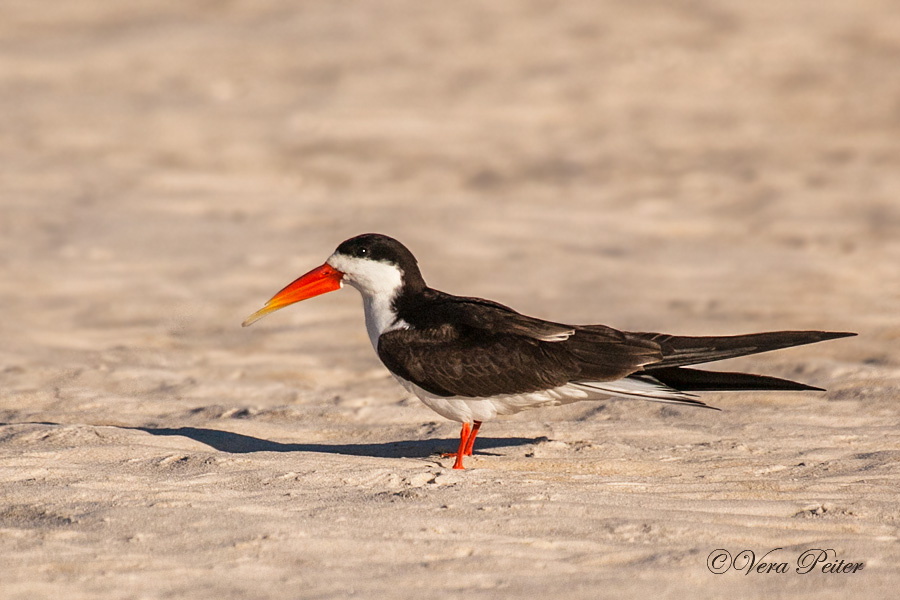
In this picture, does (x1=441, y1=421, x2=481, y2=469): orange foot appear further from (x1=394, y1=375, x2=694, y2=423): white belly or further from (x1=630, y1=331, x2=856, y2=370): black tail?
(x1=630, y1=331, x2=856, y2=370): black tail

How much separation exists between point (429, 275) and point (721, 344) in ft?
18.4

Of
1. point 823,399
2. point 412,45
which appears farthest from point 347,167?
point 823,399

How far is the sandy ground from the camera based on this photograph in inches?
190

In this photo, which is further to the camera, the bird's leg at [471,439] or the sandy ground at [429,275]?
the bird's leg at [471,439]

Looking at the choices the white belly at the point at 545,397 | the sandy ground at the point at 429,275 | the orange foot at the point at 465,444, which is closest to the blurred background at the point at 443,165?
the sandy ground at the point at 429,275

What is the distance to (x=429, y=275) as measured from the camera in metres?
11.3

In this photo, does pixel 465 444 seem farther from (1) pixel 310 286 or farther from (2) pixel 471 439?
(1) pixel 310 286

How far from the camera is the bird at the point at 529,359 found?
5.93 metres

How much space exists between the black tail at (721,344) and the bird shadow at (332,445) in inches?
42.7

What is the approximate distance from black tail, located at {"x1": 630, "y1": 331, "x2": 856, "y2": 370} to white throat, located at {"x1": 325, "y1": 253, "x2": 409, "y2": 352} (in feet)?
4.41

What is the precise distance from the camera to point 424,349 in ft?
20.4

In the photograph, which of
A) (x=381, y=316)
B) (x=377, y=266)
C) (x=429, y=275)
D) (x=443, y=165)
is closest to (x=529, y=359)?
(x=381, y=316)

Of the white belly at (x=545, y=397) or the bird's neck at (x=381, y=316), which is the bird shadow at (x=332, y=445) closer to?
the white belly at (x=545, y=397)

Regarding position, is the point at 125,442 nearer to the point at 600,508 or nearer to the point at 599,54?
the point at 600,508
